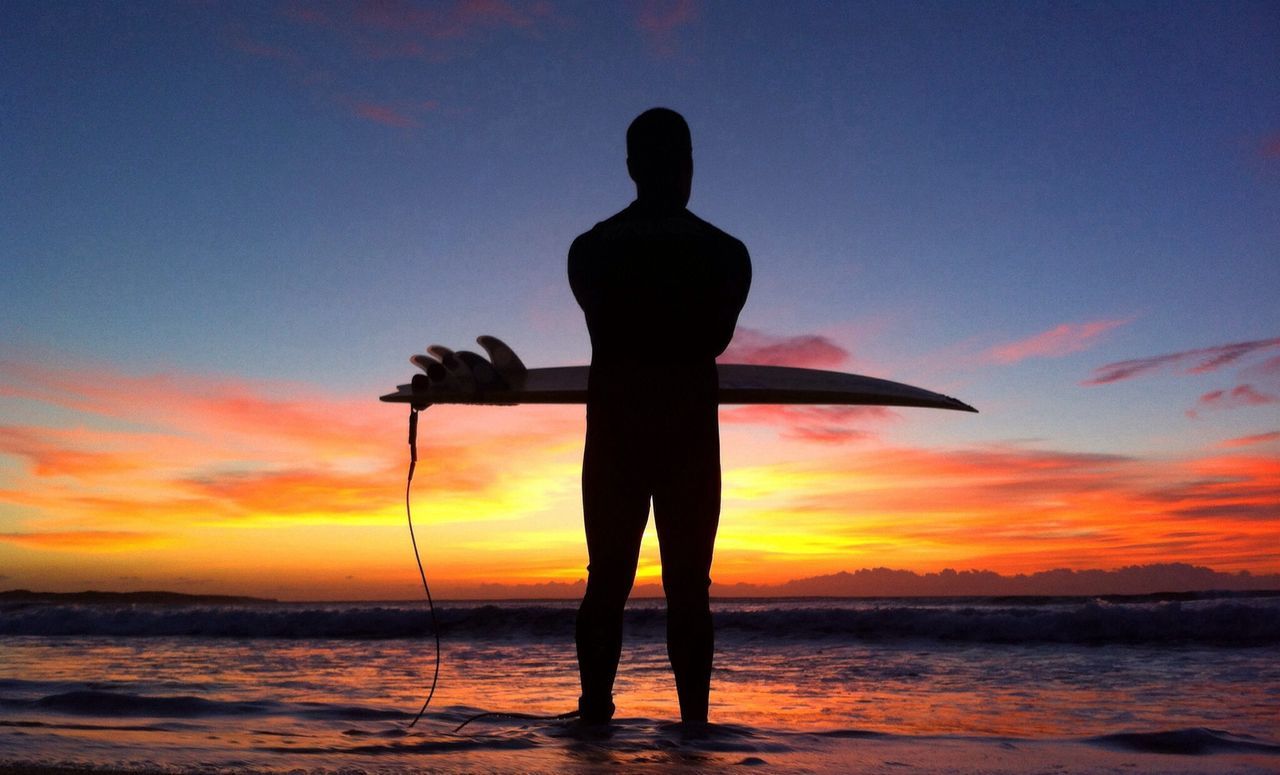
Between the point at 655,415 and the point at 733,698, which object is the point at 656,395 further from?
the point at 733,698

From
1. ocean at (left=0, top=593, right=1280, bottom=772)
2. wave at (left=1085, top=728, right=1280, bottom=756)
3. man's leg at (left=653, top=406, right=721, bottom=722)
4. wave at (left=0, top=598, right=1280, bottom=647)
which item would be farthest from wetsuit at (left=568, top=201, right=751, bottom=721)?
wave at (left=0, top=598, right=1280, bottom=647)

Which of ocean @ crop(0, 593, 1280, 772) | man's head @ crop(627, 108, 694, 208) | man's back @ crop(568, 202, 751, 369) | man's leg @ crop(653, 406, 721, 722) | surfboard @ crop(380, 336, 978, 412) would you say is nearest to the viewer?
ocean @ crop(0, 593, 1280, 772)

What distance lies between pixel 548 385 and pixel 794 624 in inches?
531

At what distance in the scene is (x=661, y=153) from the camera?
11.9 feet

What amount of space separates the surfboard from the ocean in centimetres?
132

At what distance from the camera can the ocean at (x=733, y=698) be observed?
3.07m

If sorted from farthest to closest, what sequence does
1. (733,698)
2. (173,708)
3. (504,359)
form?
(733,698) → (173,708) → (504,359)

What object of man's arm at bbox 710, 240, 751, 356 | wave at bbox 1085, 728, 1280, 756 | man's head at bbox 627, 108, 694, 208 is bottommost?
wave at bbox 1085, 728, 1280, 756

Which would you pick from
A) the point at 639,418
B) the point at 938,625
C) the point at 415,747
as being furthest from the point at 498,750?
the point at 938,625

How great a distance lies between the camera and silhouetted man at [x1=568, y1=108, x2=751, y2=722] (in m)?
3.42

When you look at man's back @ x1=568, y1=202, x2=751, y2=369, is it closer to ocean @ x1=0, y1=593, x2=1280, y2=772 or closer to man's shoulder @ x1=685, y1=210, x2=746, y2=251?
man's shoulder @ x1=685, y1=210, x2=746, y2=251

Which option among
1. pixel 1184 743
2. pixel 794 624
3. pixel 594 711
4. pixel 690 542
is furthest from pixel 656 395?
pixel 794 624

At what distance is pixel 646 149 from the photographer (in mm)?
3631

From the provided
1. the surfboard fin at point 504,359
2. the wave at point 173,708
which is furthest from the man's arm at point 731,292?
the wave at point 173,708
